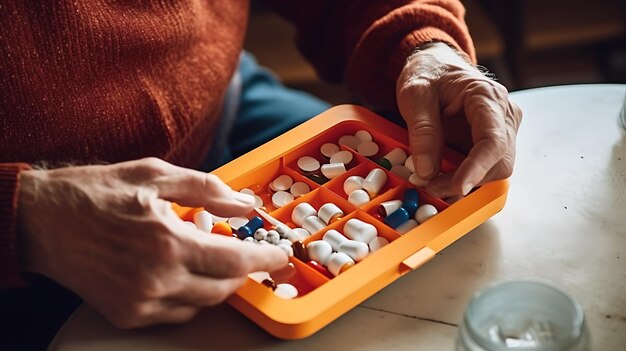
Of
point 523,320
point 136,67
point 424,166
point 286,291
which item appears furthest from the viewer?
point 136,67

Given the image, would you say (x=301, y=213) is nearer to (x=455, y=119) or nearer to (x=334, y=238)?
(x=334, y=238)

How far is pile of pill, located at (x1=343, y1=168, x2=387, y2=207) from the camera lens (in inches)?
32.8

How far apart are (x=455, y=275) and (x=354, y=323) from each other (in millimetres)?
117

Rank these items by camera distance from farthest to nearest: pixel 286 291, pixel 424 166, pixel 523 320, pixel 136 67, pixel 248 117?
pixel 248 117
pixel 136 67
pixel 424 166
pixel 286 291
pixel 523 320

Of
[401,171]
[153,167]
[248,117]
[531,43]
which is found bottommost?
[531,43]

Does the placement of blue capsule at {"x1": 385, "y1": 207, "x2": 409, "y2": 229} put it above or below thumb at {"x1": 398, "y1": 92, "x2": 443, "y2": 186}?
below

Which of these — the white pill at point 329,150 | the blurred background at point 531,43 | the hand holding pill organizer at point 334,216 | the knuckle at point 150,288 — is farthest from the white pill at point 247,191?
the blurred background at point 531,43

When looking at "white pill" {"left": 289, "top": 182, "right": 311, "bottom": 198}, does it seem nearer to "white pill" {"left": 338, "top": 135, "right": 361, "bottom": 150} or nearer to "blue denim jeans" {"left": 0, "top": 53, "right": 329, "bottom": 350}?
"white pill" {"left": 338, "top": 135, "right": 361, "bottom": 150}

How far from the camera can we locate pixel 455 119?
917 mm

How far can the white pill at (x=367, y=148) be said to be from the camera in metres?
0.92

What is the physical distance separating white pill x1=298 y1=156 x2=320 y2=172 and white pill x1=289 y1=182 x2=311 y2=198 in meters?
0.03

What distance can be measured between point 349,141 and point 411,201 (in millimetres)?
143

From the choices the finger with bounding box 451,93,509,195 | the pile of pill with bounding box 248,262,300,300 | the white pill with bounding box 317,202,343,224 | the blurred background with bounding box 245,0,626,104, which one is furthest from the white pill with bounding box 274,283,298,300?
the blurred background with bounding box 245,0,626,104

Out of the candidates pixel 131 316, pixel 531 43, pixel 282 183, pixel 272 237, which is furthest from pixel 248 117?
pixel 531 43
